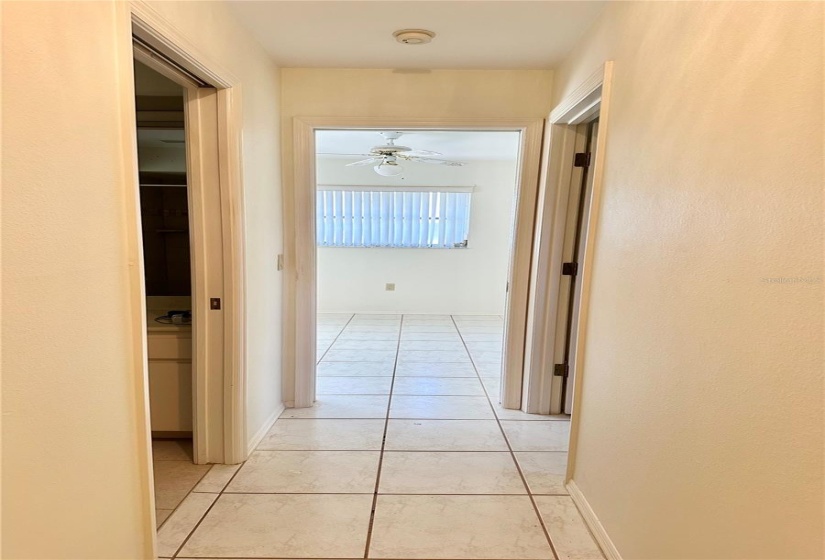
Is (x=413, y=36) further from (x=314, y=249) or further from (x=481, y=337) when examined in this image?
(x=481, y=337)

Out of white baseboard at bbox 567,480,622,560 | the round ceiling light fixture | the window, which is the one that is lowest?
white baseboard at bbox 567,480,622,560

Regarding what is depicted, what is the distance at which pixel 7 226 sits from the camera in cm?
86

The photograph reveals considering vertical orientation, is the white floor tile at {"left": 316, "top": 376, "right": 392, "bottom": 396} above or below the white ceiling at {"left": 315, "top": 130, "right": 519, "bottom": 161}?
below

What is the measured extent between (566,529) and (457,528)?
0.47 m

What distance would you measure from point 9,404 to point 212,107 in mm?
1530

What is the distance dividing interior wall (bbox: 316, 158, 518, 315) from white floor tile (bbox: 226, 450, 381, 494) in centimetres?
393

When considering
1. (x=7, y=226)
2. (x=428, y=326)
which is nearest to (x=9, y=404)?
(x=7, y=226)

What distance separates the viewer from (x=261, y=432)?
250 cm

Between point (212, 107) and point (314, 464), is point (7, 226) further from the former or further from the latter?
point (314, 464)

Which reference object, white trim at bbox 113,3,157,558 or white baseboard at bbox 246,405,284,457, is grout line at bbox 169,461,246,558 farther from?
white trim at bbox 113,3,157,558

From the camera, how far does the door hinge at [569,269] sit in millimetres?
2709

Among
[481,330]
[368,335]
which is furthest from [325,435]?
[481,330]

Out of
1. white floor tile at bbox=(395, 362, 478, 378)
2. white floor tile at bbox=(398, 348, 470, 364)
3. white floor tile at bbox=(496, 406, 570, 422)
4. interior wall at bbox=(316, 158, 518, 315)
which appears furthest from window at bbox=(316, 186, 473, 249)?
white floor tile at bbox=(496, 406, 570, 422)

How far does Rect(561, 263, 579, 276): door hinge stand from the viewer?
2.71m
